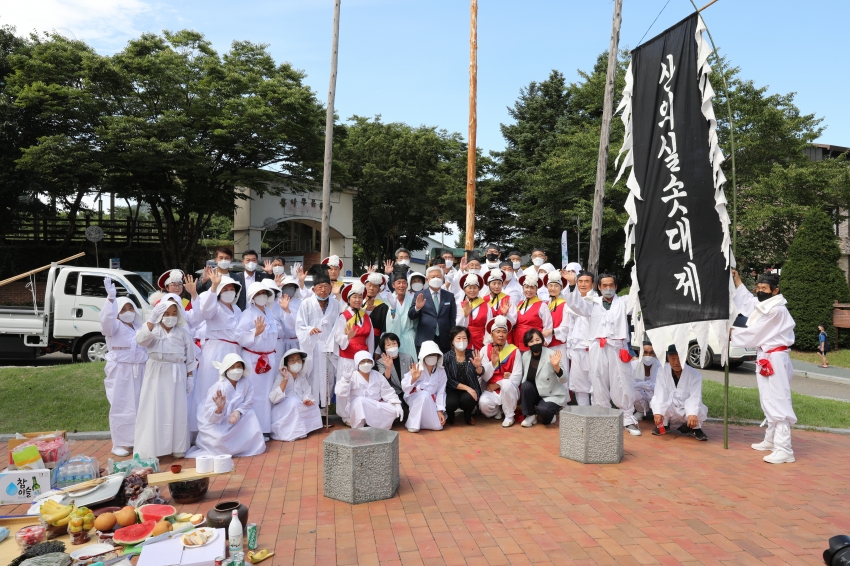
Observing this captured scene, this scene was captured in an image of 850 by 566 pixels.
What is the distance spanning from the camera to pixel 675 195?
22.6 ft

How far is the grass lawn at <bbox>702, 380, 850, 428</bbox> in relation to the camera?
839 cm

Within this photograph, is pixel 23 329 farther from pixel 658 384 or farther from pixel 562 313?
Result: pixel 658 384

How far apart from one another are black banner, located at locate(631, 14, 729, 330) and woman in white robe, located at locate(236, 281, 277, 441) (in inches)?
172

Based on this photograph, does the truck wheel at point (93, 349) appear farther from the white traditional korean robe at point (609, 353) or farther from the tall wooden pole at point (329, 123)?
the white traditional korean robe at point (609, 353)

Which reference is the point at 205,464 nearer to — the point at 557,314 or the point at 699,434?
the point at 557,314

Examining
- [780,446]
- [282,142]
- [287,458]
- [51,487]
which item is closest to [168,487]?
[51,487]

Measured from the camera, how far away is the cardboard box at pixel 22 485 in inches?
199

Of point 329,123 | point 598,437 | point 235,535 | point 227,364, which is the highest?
point 329,123

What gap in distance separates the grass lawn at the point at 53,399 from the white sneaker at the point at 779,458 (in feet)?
24.8

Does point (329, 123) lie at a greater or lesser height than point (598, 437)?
greater

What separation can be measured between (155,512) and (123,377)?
271 cm

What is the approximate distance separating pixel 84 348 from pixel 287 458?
7.54 m

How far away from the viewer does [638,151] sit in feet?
24.1

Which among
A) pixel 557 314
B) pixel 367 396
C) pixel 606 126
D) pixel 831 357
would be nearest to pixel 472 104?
pixel 606 126
